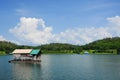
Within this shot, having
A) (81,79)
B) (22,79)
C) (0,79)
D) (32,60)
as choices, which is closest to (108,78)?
(81,79)

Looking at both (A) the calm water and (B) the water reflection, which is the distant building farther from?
(B) the water reflection

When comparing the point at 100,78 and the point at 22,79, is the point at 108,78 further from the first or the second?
the point at 22,79

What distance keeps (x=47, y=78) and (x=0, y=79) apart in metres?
11.2

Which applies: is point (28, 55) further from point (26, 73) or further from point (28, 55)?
point (26, 73)

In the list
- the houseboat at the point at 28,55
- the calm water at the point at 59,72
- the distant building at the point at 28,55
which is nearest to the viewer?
the calm water at the point at 59,72

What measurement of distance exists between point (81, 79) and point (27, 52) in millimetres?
64296

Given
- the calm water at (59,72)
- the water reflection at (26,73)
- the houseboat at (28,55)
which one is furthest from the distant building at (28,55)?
the water reflection at (26,73)

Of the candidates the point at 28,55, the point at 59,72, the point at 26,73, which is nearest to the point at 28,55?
the point at 28,55

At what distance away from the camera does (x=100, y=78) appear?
62656mm

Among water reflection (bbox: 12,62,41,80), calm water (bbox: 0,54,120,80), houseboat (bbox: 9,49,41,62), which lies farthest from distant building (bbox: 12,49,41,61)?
water reflection (bbox: 12,62,41,80)

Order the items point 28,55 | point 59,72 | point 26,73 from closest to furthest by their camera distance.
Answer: point 26,73, point 59,72, point 28,55

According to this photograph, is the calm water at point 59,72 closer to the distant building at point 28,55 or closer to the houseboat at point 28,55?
the houseboat at point 28,55

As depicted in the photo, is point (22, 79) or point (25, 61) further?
point (25, 61)

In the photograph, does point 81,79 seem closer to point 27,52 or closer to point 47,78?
point 47,78
